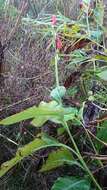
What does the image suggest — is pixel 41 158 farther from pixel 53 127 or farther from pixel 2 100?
pixel 2 100

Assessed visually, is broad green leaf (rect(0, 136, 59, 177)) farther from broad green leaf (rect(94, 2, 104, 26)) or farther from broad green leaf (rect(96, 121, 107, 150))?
broad green leaf (rect(94, 2, 104, 26))

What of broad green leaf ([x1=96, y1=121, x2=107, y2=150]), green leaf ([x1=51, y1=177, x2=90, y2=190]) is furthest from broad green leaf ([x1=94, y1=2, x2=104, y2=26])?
green leaf ([x1=51, y1=177, x2=90, y2=190])

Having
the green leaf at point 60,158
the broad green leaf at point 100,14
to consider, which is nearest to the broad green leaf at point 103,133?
the green leaf at point 60,158

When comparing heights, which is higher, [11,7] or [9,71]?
[11,7]

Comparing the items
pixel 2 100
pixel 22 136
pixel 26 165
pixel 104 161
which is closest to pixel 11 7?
pixel 2 100

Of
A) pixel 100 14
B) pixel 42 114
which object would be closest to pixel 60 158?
pixel 42 114
